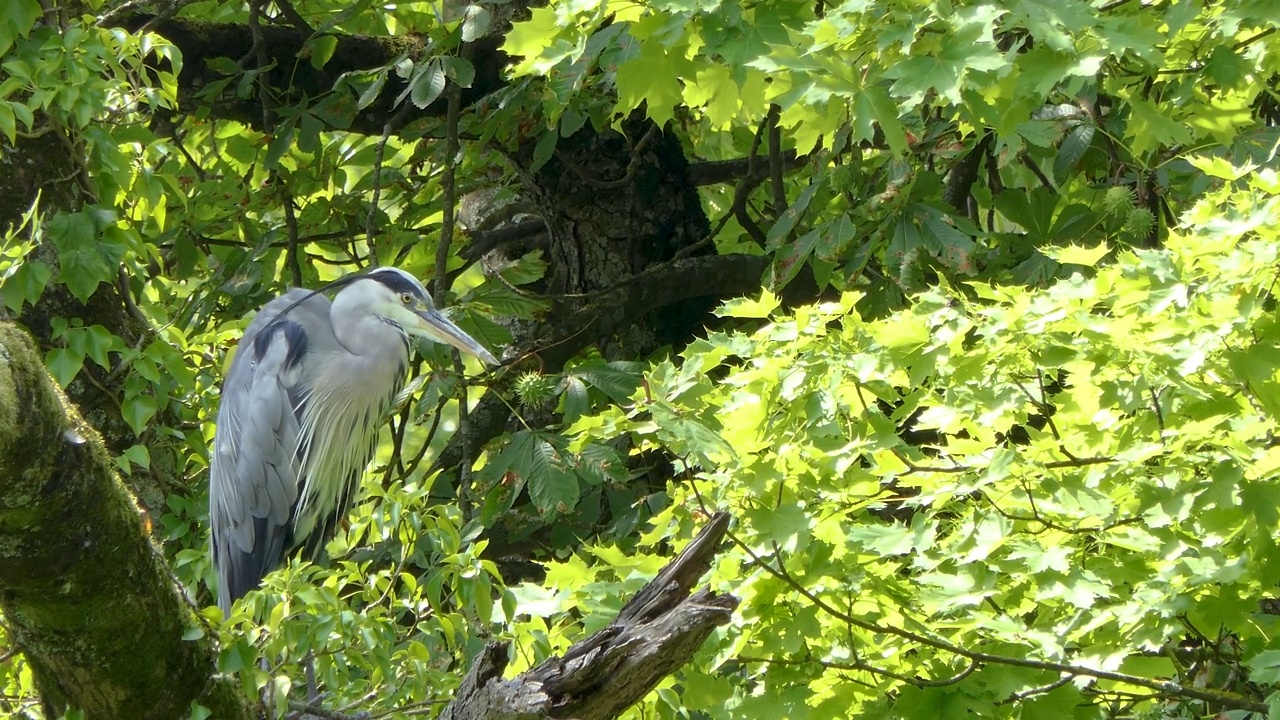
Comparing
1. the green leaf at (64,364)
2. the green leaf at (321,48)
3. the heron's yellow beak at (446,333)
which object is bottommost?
the heron's yellow beak at (446,333)

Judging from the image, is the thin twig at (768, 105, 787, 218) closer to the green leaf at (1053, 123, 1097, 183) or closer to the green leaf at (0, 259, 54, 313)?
the green leaf at (1053, 123, 1097, 183)

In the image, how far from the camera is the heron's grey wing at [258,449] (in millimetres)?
3129

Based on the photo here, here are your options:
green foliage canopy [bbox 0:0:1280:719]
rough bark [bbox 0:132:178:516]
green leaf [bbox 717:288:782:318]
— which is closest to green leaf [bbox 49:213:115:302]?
green foliage canopy [bbox 0:0:1280:719]

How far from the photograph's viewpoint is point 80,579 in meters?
1.41

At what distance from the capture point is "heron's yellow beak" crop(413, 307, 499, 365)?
271 cm

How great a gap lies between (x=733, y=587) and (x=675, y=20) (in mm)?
809

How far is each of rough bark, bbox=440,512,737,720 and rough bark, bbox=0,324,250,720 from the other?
43cm

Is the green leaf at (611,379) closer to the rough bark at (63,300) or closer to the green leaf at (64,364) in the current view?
the rough bark at (63,300)

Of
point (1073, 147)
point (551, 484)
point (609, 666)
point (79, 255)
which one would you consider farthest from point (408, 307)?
point (609, 666)

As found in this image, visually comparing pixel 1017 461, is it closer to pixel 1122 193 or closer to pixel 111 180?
pixel 1122 193

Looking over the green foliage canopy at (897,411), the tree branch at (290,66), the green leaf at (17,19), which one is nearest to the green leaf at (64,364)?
the green foliage canopy at (897,411)

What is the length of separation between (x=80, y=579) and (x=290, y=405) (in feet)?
5.99

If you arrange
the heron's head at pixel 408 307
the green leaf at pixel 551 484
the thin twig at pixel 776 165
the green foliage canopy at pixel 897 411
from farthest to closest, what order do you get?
the thin twig at pixel 776 165, the heron's head at pixel 408 307, the green leaf at pixel 551 484, the green foliage canopy at pixel 897 411

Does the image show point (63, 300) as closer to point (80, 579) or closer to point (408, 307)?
point (408, 307)
